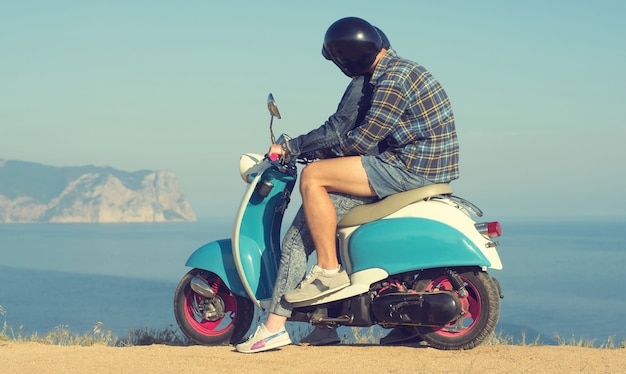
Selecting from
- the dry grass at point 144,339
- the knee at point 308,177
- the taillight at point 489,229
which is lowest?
the dry grass at point 144,339

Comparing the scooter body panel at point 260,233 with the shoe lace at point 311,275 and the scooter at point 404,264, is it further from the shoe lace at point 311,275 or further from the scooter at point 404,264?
the shoe lace at point 311,275

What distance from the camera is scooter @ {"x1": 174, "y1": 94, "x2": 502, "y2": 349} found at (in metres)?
5.06

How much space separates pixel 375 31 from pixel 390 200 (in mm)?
1133

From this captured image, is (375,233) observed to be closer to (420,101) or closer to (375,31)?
(420,101)

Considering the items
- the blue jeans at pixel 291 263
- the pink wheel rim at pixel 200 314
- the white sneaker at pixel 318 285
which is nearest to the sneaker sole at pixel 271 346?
the blue jeans at pixel 291 263

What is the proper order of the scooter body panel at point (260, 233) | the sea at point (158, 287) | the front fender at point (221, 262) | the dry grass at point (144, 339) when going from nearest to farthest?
the scooter body panel at point (260, 233) < the front fender at point (221, 262) < the dry grass at point (144, 339) < the sea at point (158, 287)

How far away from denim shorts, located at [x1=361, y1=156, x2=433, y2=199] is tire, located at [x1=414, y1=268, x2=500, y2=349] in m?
0.60

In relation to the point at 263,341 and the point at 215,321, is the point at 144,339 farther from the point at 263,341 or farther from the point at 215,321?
the point at 263,341

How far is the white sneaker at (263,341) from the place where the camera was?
5.27 metres

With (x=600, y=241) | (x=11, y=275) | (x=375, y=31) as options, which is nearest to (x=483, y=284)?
(x=375, y=31)

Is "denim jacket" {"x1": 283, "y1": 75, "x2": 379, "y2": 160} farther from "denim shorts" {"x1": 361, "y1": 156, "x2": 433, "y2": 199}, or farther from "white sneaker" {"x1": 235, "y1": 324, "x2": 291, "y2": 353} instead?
"white sneaker" {"x1": 235, "y1": 324, "x2": 291, "y2": 353}

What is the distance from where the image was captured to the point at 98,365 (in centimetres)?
479

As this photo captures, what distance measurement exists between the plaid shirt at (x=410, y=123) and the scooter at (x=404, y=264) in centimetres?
21

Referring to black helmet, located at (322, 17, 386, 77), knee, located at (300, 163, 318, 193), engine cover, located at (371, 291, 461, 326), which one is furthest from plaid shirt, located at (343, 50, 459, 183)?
engine cover, located at (371, 291, 461, 326)
